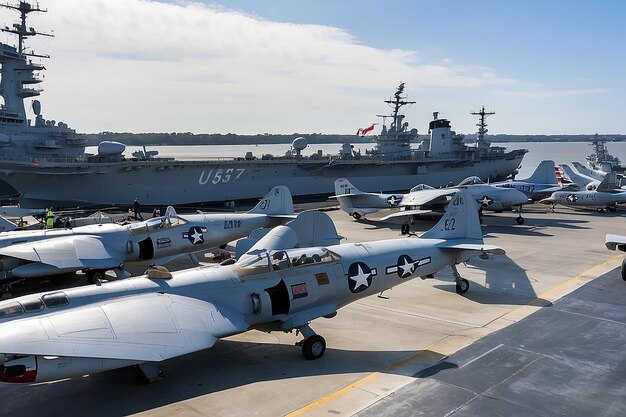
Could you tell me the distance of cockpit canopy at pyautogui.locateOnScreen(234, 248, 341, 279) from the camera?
33.9 ft

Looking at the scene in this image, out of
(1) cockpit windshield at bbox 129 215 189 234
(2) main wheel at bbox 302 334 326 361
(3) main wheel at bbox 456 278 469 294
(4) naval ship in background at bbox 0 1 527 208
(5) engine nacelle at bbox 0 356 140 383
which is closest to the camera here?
(5) engine nacelle at bbox 0 356 140 383

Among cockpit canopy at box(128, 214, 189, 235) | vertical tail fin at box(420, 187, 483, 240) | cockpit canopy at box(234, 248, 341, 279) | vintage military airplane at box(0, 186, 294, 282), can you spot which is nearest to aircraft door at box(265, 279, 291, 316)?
cockpit canopy at box(234, 248, 341, 279)

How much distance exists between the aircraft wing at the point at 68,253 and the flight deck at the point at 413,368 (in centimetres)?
597

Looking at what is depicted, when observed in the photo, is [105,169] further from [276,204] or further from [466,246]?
[466,246]

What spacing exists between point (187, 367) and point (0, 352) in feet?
11.5

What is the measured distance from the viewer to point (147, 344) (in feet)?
25.6

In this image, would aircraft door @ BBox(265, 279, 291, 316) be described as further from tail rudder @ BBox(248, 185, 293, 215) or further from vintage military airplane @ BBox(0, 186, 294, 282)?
tail rudder @ BBox(248, 185, 293, 215)

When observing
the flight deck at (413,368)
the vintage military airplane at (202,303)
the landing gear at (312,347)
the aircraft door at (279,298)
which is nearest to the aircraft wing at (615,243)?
the flight deck at (413,368)

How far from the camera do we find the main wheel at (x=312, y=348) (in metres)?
10.1

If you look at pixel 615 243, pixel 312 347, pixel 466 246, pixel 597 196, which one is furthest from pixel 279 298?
pixel 597 196

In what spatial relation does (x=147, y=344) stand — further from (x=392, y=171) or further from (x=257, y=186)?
(x=392, y=171)

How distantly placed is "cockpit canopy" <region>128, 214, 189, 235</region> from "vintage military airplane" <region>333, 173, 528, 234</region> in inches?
585

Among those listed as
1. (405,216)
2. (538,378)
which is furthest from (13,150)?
(538,378)

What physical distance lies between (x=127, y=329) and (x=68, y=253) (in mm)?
8002
